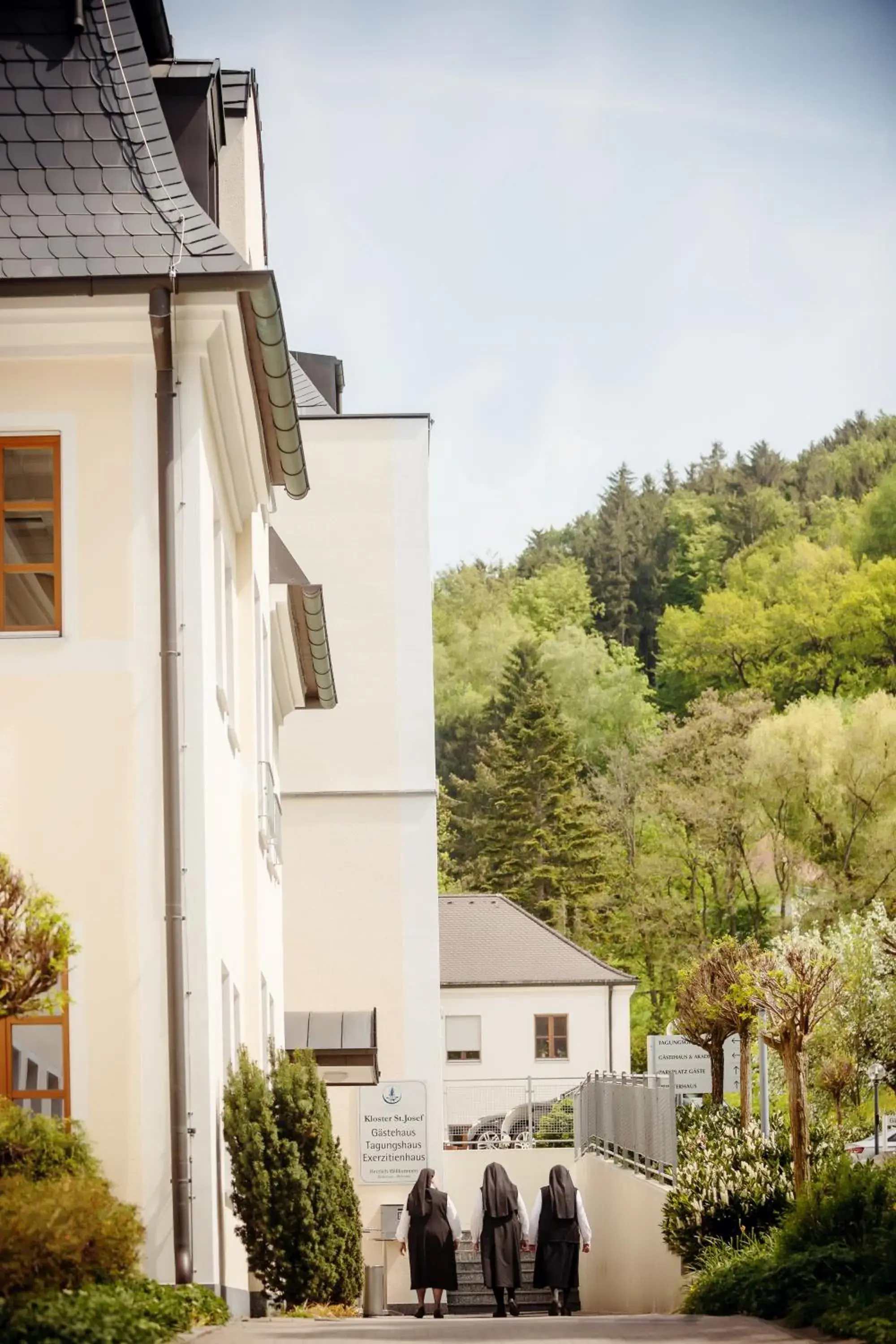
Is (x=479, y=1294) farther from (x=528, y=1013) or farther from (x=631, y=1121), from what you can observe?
(x=528, y=1013)

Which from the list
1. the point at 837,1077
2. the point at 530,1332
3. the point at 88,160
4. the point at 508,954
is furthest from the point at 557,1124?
the point at 88,160

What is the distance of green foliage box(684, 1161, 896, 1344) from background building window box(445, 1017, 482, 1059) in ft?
136

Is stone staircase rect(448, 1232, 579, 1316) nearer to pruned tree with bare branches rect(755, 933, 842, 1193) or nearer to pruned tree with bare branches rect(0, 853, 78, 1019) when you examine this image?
pruned tree with bare branches rect(755, 933, 842, 1193)

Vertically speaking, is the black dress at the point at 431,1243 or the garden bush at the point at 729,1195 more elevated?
the garden bush at the point at 729,1195

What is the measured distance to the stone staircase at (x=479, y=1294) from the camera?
26719mm

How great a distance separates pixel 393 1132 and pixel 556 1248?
3.43 metres

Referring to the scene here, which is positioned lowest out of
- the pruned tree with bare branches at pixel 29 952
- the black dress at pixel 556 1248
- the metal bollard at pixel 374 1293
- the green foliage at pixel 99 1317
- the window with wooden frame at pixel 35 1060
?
the metal bollard at pixel 374 1293

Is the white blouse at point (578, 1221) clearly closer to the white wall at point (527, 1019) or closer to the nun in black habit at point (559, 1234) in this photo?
the nun in black habit at point (559, 1234)

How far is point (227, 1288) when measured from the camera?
1312cm

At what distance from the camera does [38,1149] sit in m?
11.1

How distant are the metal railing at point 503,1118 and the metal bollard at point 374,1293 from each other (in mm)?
15207

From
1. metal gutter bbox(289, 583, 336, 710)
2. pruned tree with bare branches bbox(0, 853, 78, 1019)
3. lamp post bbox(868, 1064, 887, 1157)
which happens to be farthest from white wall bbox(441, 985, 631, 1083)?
pruned tree with bare branches bbox(0, 853, 78, 1019)

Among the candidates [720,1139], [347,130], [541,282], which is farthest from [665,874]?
[720,1139]

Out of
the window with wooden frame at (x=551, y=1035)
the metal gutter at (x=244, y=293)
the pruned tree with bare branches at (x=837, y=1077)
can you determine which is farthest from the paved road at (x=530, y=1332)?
the window with wooden frame at (x=551, y=1035)
